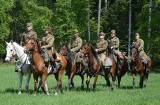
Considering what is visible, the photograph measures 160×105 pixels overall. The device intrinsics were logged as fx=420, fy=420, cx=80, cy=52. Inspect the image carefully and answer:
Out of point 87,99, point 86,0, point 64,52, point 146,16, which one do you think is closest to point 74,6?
point 86,0

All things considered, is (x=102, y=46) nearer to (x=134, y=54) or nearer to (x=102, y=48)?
(x=102, y=48)

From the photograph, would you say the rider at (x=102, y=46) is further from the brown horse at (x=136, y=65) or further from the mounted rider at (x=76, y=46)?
the brown horse at (x=136, y=65)

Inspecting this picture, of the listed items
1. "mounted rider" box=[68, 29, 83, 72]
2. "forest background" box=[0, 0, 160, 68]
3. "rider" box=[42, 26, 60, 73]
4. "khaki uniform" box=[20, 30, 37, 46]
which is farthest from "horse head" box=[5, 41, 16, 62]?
"forest background" box=[0, 0, 160, 68]

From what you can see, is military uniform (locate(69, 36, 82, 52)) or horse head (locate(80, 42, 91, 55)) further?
military uniform (locate(69, 36, 82, 52))

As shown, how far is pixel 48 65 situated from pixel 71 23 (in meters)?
44.5

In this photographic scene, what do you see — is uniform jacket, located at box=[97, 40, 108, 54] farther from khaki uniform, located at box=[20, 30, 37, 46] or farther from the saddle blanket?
khaki uniform, located at box=[20, 30, 37, 46]

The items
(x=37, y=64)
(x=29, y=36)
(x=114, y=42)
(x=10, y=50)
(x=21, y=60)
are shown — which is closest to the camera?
(x=37, y=64)

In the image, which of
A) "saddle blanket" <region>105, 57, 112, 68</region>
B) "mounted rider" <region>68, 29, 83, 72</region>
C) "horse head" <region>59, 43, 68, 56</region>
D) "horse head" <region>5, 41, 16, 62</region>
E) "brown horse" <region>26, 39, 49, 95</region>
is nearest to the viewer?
"brown horse" <region>26, 39, 49, 95</region>

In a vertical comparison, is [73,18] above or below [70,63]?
above

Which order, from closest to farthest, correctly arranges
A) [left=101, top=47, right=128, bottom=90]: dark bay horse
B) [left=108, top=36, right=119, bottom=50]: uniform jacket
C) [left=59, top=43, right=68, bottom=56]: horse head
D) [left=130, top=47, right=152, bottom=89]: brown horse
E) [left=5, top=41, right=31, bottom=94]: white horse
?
[left=5, top=41, right=31, bottom=94]: white horse
[left=59, top=43, right=68, bottom=56]: horse head
[left=101, top=47, right=128, bottom=90]: dark bay horse
[left=108, top=36, right=119, bottom=50]: uniform jacket
[left=130, top=47, right=152, bottom=89]: brown horse

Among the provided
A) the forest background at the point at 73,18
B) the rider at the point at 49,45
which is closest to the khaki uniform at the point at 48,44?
the rider at the point at 49,45

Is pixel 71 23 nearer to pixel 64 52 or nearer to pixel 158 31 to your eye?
pixel 158 31

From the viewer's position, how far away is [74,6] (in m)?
65.7

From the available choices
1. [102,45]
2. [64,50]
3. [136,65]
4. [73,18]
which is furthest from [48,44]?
[73,18]
